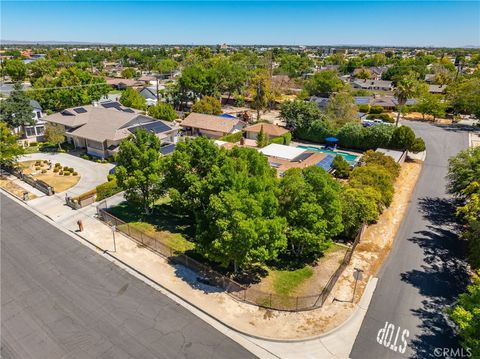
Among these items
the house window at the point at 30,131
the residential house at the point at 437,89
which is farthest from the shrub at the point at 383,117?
the house window at the point at 30,131

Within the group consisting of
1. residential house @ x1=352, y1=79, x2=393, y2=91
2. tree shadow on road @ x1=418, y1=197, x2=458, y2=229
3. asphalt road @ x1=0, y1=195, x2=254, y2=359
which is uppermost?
residential house @ x1=352, y1=79, x2=393, y2=91

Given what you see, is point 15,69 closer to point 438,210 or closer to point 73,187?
point 73,187

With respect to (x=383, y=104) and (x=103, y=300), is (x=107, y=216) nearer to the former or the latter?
(x=103, y=300)

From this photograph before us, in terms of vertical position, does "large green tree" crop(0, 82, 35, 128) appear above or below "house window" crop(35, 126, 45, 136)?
above

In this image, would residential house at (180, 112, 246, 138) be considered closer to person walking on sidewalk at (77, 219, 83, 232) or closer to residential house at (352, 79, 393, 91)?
person walking on sidewalk at (77, 219, 83, 232)

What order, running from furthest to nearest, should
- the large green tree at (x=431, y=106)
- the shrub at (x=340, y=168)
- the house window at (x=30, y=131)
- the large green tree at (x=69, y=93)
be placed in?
the large green tree at (x=431, y=106) < the large green tree at (x=69, y=93) < the house window at (x=30, y=131) < the shrub at (x=340, y=168)

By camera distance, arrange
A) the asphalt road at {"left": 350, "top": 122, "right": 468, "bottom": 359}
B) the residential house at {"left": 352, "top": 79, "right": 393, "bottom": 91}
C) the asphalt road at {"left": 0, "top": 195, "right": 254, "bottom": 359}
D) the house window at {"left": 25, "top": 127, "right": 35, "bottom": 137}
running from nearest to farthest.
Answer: the asphalt road at {"left": 0, "top": 195, "right": 254, "bottom": 359}, the asphalt road at {"left": 350, "top": 122, "right": 468, "bottom": 359}, the house window at {"left": 25, "top": 127, "right": 35, "bottom": 137}, the residential house at {"left": 352, "top": 79, "right": 393, "bottom": 91}

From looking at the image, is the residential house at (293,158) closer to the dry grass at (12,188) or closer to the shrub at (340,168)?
the shrub at (340,168)

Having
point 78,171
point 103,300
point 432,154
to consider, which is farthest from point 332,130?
point 103,300

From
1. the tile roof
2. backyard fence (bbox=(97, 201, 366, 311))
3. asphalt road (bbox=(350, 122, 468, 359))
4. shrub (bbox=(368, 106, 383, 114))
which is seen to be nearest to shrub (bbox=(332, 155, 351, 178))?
asphalt road (bbox=(350, 122, 468, 359))
